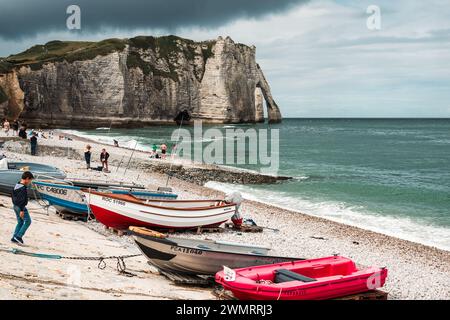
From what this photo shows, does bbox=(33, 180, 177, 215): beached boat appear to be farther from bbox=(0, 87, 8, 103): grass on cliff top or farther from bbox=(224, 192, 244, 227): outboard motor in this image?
bbox=(0, 87, 8, 103): grass on cliff top

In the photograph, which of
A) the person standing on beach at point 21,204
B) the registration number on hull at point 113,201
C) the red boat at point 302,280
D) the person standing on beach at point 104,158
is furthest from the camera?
the person standing on beach at point 104,158

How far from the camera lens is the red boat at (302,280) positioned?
1045 cm

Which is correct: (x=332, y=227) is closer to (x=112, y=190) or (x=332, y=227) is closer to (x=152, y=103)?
(x=112, y=190)

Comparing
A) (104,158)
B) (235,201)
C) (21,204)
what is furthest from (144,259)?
(104,158)

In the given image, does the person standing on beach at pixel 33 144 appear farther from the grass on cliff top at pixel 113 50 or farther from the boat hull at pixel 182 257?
the grass on cliff top at pixel 113 50

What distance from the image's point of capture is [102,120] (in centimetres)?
9575

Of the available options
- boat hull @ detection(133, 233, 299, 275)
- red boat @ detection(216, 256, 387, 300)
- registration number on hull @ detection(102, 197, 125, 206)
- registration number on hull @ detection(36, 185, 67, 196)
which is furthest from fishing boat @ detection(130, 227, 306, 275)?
registration number on hull @ detection(36, 185, 67, 196)

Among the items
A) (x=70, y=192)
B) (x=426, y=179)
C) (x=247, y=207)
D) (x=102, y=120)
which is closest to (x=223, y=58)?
(x=102, y=120)

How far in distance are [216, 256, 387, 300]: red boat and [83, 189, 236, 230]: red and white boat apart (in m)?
7.09

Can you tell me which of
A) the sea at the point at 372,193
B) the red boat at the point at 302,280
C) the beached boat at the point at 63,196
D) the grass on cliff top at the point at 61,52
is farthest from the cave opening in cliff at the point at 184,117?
the red boat at the point at 302,280

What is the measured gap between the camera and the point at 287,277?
36.8 feet

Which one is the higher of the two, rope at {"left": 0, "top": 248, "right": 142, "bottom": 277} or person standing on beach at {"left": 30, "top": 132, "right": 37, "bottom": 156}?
person standing on beach at {"left": 30, "top": 132, "right": 37, "bottom": 156}

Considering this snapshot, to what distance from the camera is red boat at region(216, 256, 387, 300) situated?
1045 centimetres

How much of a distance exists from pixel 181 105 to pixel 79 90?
94.7 ft
